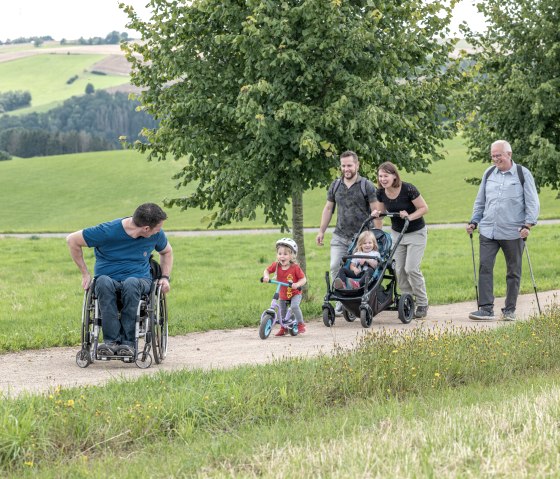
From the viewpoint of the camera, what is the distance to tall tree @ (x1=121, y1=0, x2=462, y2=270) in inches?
521

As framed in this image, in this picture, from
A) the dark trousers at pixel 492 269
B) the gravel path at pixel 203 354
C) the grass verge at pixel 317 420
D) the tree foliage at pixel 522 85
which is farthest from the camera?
the tree foliage at pixel 522 85

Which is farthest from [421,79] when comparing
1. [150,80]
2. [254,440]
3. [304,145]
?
[254,440]

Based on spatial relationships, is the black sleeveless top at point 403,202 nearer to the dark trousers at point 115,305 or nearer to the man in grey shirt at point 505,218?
the man in grey shirt at point 505,218

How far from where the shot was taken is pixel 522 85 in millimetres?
Answer: 18641

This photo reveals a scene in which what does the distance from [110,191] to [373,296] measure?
62.3 meters

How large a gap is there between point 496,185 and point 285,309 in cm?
333

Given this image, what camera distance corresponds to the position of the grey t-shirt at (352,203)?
1260 cm

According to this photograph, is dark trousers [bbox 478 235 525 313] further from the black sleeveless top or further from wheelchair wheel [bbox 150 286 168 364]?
wheelchair wheel [bbox 150 286 168 364]

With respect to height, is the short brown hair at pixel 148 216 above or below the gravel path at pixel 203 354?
above

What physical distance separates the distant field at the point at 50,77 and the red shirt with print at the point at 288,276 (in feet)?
492

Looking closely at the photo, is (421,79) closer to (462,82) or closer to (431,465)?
(462,82)

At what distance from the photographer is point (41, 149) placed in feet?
365

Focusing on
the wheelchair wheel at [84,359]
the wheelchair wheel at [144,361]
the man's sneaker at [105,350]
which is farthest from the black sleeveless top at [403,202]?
the wheelchair wheel at [84,359]

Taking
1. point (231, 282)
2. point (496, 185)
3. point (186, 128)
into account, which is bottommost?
point (231, 282)
